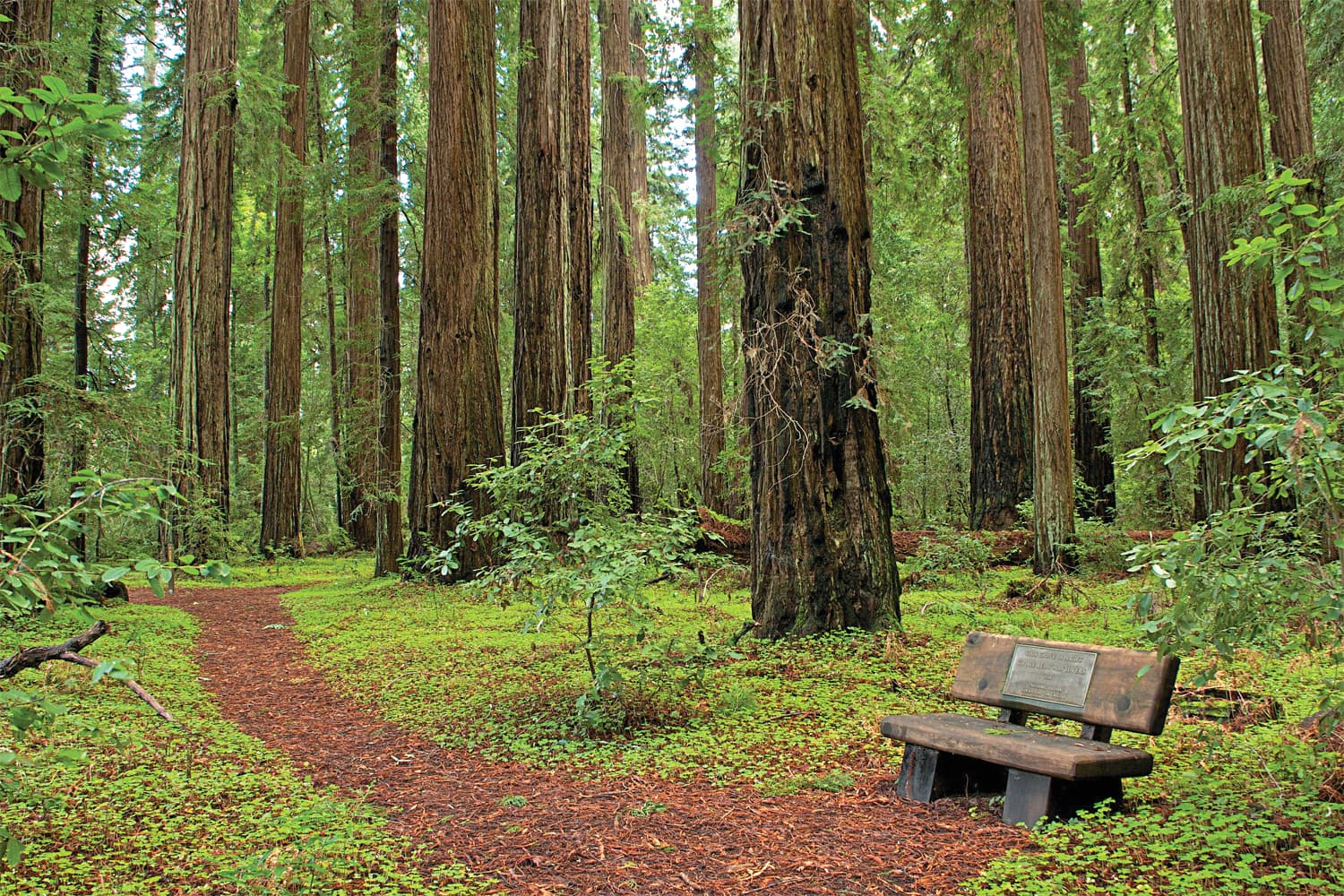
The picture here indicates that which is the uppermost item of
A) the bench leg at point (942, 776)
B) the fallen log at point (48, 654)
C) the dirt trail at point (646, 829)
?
the fallen log at point (48, 654)

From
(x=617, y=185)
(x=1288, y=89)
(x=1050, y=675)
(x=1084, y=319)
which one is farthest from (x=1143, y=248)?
(x=1050, y=675)

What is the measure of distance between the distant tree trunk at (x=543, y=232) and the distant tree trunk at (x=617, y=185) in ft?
5.14

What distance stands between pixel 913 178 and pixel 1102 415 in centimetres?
534

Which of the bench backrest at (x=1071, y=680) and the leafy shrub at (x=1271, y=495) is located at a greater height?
the leafy shrub at (x=1271, y=495)

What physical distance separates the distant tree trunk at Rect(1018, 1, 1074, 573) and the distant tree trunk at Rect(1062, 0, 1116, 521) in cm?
528

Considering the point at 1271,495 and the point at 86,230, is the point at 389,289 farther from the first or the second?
the point at 1271,495

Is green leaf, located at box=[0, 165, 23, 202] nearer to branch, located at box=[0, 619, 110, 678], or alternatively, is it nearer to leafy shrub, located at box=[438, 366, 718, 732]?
branch, located at box=[0, 619, 110, 678]

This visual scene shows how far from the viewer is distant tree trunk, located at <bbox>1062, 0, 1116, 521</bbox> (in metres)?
15.0

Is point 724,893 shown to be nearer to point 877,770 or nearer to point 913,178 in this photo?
→ point 877,770

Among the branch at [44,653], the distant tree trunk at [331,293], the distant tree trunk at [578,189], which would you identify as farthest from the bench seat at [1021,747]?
the distant tree trunk at [331,293]

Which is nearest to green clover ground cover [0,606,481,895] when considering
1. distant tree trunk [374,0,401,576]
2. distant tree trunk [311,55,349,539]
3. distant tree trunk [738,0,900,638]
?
distant tree trunk [738,0,900,638]

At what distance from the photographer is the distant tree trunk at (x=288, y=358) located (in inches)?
688

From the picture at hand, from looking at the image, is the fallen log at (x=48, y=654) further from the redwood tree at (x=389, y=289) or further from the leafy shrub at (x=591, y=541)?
the redwood tree at (x=389, y=289)

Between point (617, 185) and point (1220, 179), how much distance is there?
10517 mm
